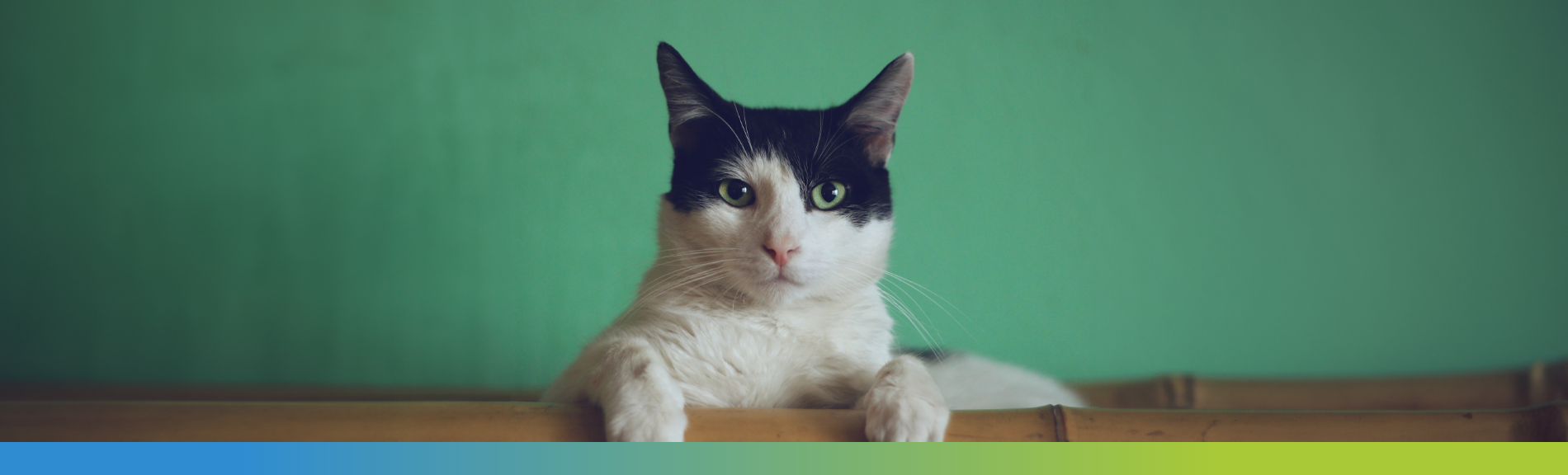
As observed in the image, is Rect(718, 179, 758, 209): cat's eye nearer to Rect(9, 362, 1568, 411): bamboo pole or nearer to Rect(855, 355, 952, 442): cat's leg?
Rect(855, 355, 952, 442): cat's leg

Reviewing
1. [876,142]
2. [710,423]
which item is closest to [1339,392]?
[876,142]

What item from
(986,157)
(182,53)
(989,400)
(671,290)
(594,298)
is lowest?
(989,400)

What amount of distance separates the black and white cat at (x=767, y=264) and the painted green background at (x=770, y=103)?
2.10 feet

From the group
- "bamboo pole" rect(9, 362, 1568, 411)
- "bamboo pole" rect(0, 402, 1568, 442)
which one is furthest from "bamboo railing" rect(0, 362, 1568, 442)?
"bamboo pole" rect(9, 362, 1568, 411)

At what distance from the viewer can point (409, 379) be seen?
5.72ft

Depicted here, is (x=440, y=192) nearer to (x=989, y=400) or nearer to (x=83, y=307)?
(x=83, y=307)

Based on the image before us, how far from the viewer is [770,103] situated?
1.75 m

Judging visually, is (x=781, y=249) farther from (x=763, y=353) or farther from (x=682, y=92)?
(x=682, y=92)

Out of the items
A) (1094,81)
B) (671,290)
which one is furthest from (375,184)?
(1094,81)

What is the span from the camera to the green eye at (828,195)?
104 centimetres

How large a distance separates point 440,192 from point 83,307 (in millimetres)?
850

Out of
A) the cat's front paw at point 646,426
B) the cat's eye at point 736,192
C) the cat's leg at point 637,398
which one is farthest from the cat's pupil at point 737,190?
the cat's front paw at point 646,426

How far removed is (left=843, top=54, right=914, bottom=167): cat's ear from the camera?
1.09 metres

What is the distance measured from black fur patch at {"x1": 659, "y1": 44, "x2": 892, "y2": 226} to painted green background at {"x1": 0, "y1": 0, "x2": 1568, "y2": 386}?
63 centimetres
